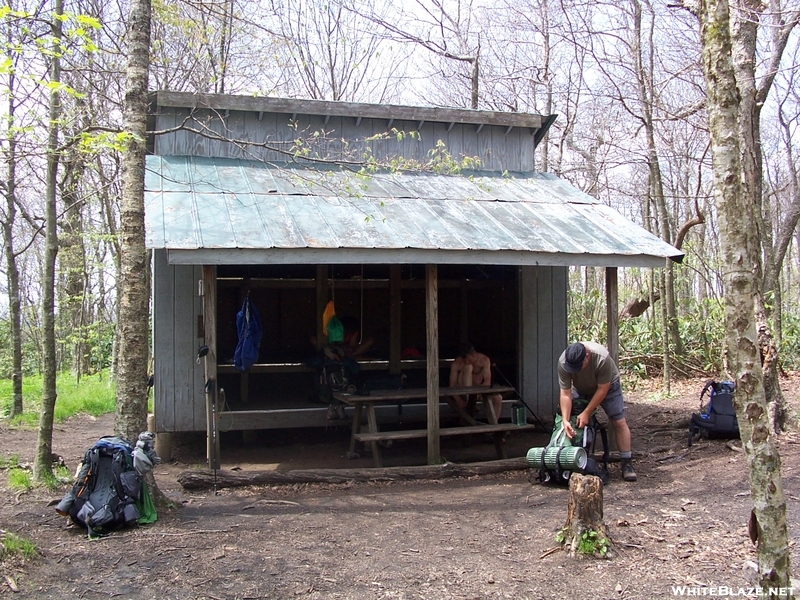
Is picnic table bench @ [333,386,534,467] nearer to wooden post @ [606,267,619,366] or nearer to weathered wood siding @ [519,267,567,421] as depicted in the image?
weathered wood siding @ [519,267,567,421]

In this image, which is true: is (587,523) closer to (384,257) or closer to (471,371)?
(384,257)

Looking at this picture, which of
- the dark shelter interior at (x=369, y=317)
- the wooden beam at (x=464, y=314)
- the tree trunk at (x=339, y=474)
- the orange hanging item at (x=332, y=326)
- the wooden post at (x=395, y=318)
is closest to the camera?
the tree trunk at (x=339, y=474)

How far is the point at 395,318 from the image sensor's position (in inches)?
397

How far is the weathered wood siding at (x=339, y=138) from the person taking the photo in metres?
9.25

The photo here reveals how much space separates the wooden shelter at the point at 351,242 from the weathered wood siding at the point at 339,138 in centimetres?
2

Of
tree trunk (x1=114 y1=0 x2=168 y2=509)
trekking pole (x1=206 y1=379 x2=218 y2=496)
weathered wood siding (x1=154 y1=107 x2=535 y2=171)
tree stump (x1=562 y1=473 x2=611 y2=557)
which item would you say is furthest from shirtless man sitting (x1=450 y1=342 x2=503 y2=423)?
tree trunk (x1=114 y1=0 x2=168 y2=509)

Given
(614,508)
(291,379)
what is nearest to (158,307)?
(291,379)

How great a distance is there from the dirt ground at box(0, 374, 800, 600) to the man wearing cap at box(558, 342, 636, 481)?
1.46ft

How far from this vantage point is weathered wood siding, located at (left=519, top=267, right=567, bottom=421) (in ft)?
30.7

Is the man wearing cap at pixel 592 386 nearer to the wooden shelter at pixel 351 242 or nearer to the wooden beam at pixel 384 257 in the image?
the wooden beam at pixel 384 257

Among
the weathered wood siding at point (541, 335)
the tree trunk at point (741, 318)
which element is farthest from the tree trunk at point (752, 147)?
the tree trunk at point (741, 318)

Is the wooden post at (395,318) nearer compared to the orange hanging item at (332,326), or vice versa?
the orange hanging item at (332,326)

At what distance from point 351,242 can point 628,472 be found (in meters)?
3.67

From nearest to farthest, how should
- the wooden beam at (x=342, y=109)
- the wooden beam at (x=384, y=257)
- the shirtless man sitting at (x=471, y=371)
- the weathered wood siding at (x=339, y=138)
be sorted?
the wooden beam at (x=384, y=257)
the shirtless man sitting at (x=471, y=371)
the wooden beam at (x=342, y=109)
the weathered wood siding at (x=339, y=138)
